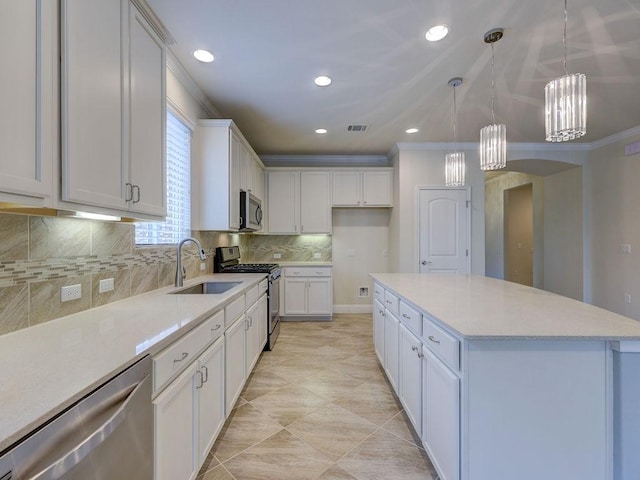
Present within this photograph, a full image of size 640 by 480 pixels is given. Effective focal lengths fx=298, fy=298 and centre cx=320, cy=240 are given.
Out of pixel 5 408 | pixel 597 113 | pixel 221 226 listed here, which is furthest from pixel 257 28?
pixel 597 113

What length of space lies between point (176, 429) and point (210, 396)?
40 centimetres

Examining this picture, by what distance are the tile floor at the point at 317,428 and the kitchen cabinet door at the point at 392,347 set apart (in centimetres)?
21

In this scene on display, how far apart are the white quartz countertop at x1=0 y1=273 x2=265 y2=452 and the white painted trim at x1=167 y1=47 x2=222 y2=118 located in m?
1.90

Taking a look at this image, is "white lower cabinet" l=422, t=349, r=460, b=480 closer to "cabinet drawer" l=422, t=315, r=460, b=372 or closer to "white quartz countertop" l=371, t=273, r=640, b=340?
"cabinet drawer" l=422, t=315, r=460, b=372

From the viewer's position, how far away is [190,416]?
1406 mm

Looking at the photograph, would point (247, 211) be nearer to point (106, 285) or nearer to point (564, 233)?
point (106, 285)

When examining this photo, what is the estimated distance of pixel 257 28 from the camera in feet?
6.79

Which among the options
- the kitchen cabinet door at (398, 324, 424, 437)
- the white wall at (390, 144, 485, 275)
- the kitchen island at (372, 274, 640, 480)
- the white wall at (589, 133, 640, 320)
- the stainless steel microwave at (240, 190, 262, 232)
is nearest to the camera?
the kitchen island at (372, 274, 640, 480)

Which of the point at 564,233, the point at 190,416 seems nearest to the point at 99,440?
the point at 190,416

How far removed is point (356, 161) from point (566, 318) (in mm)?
4262

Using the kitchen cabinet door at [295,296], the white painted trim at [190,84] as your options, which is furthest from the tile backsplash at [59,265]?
the kitchen cabinet door at [295,296]

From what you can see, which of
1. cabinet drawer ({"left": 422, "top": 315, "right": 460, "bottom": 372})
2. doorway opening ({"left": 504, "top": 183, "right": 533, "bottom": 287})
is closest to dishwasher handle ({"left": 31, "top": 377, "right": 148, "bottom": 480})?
cabinet drawer ({"left": 422, "top": 315, "right": 460, "bottom": 372})

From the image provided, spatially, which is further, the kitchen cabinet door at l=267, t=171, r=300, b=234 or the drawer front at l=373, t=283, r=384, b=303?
the kitchen cabinet door at l=267, t=171, r=300, b=234

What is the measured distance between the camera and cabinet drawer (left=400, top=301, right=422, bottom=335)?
1.79m
